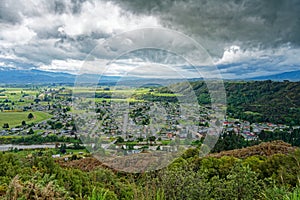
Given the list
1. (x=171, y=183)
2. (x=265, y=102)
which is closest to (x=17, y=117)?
(x=171, y=183)

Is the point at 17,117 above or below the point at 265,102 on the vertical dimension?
below

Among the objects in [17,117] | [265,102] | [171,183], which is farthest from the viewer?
[265,102]

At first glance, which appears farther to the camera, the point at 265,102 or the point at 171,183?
the point at 265,102

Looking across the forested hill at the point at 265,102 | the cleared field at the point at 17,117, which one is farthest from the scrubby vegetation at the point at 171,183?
the forested hill at the point at 265,102

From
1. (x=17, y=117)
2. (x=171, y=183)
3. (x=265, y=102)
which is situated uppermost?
(x=171, y=183)

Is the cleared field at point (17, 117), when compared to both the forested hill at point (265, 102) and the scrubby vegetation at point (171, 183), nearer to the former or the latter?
the scrubby vegetation at point (171, 183)

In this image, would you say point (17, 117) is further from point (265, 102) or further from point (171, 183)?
point (265, 102)

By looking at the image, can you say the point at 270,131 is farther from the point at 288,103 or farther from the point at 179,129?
the point at 179,129
